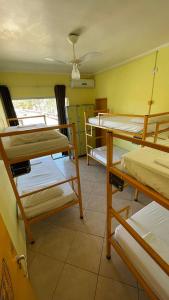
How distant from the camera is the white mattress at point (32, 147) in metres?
1.43

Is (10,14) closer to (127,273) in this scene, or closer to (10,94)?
(10,94)

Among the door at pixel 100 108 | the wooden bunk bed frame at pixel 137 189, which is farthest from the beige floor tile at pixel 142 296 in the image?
the door at pixel 100 108

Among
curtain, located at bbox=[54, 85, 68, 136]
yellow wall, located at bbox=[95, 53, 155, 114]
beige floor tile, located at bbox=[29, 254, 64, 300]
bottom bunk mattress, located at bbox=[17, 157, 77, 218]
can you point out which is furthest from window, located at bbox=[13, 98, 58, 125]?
beige floor tile, located at bbox=[29, 254, 64, 300]

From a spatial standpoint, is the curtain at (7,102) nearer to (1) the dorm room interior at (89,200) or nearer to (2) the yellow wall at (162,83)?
(1) the dorm room interior at (89,200)

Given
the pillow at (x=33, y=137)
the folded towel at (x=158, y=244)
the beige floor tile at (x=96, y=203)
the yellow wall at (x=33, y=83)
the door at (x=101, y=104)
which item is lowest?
the beige floor tile at (x=96, y=203)

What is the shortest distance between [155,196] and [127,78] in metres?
3.30

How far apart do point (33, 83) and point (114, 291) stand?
4.40m

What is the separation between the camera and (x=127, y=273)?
1.50 metres

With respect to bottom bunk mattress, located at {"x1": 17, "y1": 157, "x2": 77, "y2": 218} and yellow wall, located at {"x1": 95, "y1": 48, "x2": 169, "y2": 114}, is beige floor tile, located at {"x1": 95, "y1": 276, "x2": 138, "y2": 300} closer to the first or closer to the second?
bottom bunk mattress, located at {"x1": 17, "y1": 157, "x2": 77, "y2": 218}

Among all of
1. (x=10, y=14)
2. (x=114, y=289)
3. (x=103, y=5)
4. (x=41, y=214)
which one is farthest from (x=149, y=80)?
(x=114, y=289)

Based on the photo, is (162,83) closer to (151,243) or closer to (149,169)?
(149,169)

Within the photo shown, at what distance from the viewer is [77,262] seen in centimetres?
164

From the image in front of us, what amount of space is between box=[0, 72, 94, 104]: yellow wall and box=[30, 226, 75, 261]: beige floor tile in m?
3.38

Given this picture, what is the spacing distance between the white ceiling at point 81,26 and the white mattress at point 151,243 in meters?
2.31
